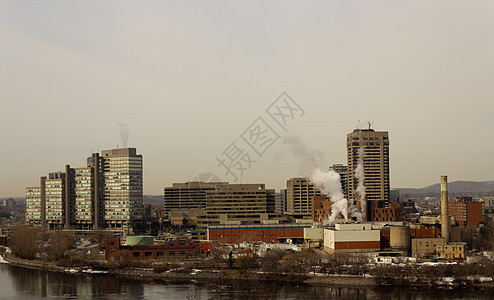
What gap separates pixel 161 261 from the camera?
35.7 metres

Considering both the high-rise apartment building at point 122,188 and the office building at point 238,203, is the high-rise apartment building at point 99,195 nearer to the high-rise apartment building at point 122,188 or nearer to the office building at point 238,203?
the high-rise apartment building at point 122,188

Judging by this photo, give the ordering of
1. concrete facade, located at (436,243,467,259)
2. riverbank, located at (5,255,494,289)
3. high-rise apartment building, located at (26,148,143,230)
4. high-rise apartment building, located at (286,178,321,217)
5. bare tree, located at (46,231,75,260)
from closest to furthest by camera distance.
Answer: riverbank, located at (5,255,494,289) → concrete facade, located at (436,243,467,259) → bare tree, located at (46,231,75,260) → high-rise apartment building, located at (26,148,143,230) → high-rise apartment building, located at (286,178,321,217)

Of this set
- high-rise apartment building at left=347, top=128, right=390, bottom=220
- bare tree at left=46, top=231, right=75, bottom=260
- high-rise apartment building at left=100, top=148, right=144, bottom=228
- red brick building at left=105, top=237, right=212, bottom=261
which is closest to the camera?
red brick building at left=105, top=237, right=212, bottom=261

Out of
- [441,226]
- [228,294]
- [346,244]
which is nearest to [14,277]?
[228,294]

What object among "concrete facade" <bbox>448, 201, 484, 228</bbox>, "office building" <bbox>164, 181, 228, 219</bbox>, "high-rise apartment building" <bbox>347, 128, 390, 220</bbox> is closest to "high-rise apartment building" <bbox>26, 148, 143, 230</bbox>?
"office building" <bbox>164, 181, 228, 219</bbox>

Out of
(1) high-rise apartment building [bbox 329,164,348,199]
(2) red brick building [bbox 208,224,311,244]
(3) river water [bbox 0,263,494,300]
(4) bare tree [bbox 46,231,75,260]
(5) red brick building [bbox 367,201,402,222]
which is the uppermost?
(1) high-rise apartment building [bbox 329,164,348,199]

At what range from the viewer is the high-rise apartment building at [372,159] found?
63.3m

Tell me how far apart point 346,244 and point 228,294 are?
34.9 feet

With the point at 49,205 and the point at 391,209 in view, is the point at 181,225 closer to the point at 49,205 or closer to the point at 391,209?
the point at 49,205

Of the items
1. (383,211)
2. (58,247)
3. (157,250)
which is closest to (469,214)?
(383,211)

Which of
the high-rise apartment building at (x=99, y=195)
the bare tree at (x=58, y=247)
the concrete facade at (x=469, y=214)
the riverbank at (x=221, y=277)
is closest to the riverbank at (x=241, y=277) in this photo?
the riverbank at (x=221, y=277)

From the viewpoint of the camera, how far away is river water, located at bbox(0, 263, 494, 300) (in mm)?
25062

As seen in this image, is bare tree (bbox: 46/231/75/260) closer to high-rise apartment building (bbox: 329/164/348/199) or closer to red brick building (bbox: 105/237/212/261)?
red brick building (bbox: 105/237/212/261)

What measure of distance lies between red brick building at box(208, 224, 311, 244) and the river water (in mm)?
10784
